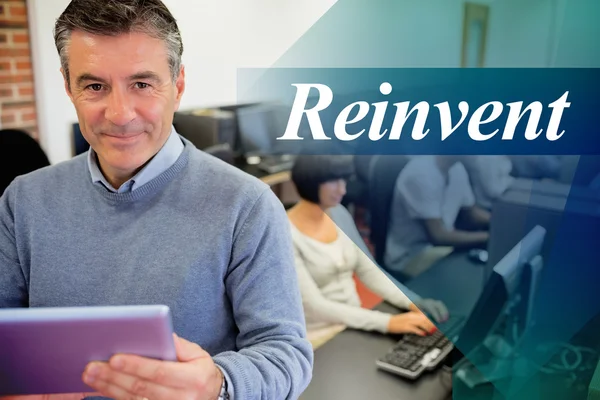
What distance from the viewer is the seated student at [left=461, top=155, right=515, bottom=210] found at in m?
1.86

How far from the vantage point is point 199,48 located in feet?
12.5

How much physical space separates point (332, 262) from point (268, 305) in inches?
53.4

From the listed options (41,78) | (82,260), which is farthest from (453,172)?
(41,78)

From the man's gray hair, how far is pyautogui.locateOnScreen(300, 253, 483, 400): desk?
1026 millimetres

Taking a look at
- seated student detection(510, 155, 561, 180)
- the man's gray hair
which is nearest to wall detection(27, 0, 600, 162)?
seated student detection(510, 155, 561, 180)

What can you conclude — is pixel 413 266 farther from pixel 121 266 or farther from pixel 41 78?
pixel 41 78

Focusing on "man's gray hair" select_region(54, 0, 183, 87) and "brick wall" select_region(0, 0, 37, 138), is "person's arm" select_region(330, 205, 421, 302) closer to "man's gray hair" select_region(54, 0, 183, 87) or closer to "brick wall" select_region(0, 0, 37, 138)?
"man's gray hair" select_region(54, 0, 183, 87)

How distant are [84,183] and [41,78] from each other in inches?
114

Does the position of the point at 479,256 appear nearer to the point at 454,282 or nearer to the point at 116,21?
the point at 454,282

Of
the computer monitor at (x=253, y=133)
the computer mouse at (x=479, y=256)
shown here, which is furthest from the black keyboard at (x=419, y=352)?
the computer monitor at (x=253, y=133)

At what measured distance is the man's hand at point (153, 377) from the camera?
→ 2.64 feet

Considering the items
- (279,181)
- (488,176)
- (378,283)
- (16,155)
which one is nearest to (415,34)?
(488,176)

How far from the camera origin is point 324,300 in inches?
87.1

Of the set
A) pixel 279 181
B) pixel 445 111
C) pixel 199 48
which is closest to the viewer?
pixel 445 111
